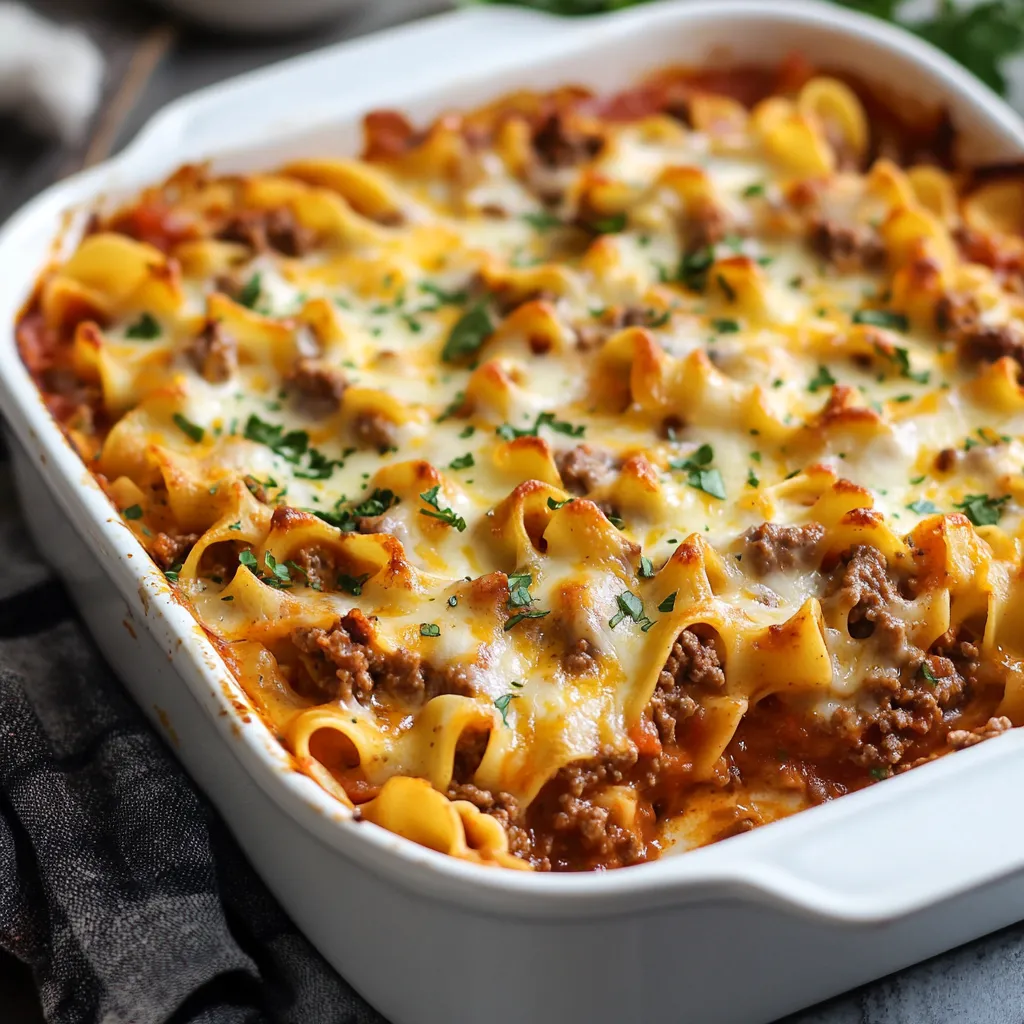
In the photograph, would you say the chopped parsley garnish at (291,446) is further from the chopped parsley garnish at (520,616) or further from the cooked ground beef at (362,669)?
the chopped parsley garnish at (520,616)

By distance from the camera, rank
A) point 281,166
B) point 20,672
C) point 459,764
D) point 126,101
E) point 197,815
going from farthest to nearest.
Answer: point 126,101 → point 281,166 → point 20,672 → point 197,815 → point 459,764

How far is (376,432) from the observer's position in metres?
3.33

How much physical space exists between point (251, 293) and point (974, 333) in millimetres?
1756

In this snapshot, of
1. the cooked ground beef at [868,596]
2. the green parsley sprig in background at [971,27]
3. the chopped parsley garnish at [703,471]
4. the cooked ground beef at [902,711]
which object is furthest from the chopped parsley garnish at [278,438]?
the green parsley sprig in background at [971,27]

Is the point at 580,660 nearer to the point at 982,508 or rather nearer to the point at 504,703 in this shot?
the point at 504,703

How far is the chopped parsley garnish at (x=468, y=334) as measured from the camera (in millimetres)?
3605

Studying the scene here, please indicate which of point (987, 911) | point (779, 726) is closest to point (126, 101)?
point (779, 726)

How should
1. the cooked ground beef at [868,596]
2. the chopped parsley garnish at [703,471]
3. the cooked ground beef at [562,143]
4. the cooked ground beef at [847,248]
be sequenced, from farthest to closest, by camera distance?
the cooked ground beef at [562,143] < the cooked ground beef at [847,248] < the chopped parsley garnish at [703,471] < the cooked ground beef at [868,596]

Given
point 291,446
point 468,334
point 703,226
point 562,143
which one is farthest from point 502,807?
point 562,143

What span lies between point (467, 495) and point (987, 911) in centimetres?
131

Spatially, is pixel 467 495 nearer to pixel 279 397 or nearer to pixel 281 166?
pixel 279 397

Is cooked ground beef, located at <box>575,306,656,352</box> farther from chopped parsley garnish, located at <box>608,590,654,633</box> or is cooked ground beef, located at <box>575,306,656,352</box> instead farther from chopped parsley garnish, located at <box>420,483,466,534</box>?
chopped parsley garnish, located at <box>608,590,654,633</box>

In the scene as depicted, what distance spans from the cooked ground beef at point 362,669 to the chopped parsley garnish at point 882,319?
153cm

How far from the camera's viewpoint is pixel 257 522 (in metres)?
3.12
